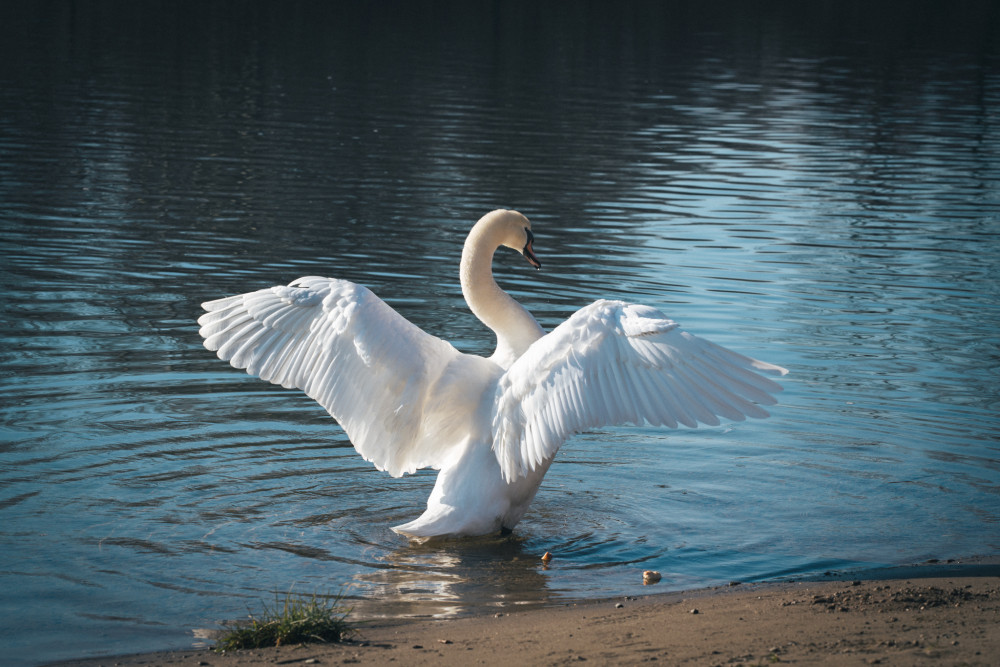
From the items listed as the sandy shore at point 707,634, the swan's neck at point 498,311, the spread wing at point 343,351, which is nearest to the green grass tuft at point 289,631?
the sandy shore at point 707,634

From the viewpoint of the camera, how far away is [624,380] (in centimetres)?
609

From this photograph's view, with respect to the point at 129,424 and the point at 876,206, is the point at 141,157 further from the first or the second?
the point at 129,424

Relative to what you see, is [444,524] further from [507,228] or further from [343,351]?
[507,228]

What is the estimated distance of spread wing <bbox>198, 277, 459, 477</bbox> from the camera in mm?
6953

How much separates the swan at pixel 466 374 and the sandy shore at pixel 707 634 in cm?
93

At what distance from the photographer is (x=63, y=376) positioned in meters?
9.80

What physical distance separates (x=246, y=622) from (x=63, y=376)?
15.4ft

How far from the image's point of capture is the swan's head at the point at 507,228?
7.63 m

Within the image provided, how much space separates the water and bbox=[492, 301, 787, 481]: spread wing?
90 cm

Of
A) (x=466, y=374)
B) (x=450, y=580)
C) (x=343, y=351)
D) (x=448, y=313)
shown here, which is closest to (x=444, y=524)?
(x=450, y=580)

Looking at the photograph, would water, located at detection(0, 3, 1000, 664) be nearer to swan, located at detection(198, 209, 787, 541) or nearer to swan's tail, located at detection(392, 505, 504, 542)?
swan's tail, located at detection(392, 505, 504, 542)

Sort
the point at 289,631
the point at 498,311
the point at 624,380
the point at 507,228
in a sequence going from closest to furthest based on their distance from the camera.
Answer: the point at 289,631
the point at 624,380
the point at 498,311
the point at 507,228

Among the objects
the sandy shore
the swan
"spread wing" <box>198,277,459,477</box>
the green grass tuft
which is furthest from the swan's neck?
the green grass tuft

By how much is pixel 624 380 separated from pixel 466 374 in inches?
46.9
